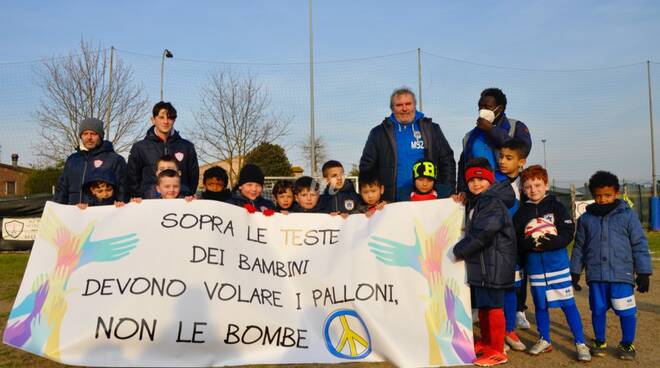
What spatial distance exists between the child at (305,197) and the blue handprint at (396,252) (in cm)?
110

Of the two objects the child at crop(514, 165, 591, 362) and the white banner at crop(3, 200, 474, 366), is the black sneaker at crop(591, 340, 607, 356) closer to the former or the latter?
the child at crop(514, 165, 591, 362)

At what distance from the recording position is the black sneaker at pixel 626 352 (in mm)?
4359

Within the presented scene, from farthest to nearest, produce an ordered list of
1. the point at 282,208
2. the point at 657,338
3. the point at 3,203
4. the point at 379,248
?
1. the point at 3,203
2. the point at 282,208
3. the point at 657,338
4. the point at 379,248

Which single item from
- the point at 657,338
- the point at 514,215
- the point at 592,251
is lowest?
the point at 657,338

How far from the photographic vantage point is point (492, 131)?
16.0ft

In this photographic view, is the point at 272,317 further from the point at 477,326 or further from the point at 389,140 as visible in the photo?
the point at 477,326

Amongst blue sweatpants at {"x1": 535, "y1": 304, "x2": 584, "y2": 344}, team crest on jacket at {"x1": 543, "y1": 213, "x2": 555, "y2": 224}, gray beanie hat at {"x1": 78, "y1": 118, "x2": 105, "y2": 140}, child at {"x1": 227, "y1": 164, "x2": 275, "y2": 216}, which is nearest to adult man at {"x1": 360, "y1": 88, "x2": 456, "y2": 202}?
team crest on jacket at {"x1": 543, "y1": 213, "x2": 555, "y2": 224}

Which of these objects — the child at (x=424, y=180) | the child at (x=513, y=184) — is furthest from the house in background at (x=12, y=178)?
the child at (x=513, y=184)

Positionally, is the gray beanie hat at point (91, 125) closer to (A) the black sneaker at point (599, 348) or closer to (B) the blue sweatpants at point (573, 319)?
(B) the blue sweatpants at point (573, 319)

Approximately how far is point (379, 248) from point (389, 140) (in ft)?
4.17

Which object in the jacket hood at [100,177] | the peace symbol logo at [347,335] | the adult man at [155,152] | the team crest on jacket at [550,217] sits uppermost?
the adult man at [155,152]

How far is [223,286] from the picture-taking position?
403 cm

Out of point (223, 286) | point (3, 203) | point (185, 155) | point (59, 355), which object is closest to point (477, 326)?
point (223, 286)

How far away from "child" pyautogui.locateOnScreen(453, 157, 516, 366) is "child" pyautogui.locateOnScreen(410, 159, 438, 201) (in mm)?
572
